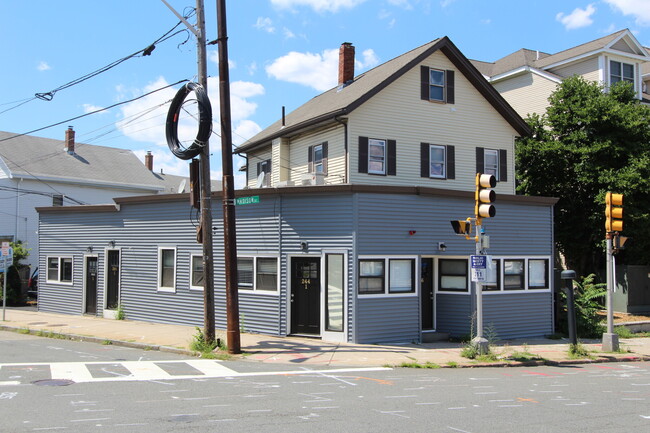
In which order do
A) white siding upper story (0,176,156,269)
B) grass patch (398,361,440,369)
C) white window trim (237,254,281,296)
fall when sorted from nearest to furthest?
grass patch (398,361,440,369), white window trim (237,254,281,296), white siding upper story (0,176,156,269)

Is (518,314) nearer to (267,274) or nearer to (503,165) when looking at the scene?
(267,274)

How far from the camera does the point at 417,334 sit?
52.0ft

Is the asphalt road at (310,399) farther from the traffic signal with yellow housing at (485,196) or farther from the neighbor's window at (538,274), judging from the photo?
the neighbor's window at (538,274)

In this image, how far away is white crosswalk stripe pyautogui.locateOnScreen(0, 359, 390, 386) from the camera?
34.3 feet

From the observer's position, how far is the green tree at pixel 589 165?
81.2ft

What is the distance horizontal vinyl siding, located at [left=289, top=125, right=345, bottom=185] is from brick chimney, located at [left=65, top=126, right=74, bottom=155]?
78.2ft

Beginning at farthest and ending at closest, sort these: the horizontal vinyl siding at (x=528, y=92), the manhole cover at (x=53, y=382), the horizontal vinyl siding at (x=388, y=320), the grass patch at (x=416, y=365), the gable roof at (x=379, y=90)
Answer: the horizontal vinyl siding at (x=528, y=92), the gable roof at (x=379, y=90), the horizontal vinyl siding at (x=388, y=320), the grass patch at (x=416, y=365), the manhole cover at (x=53, y=382)

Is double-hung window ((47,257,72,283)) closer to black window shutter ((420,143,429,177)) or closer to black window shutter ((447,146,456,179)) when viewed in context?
black window shutter ((420,143,429,177))

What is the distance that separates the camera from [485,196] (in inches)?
518

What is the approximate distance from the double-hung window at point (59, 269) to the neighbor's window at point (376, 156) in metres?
11.9

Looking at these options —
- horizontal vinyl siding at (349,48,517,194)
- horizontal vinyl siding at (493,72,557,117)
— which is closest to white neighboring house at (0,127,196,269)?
horizontal vinyl siding at (349,48,517,194)

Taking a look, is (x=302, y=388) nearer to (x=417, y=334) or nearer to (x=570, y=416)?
(x=570, y=416)

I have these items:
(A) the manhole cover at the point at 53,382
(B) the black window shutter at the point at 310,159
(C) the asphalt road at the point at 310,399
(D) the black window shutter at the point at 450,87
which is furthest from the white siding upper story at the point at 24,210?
(A) the manhole cover at the point at 53,382

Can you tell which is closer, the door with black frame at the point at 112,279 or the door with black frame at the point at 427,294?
the door with black frame at the point at 427,294
